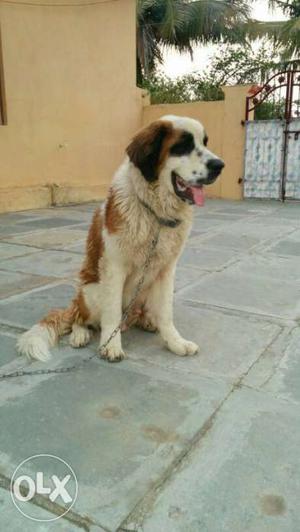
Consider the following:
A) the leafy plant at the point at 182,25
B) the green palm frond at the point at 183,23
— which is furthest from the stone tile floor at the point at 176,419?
the green palm frond at the point at 183,23

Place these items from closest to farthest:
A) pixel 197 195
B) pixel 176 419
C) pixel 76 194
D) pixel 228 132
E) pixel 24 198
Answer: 1. pixel 176 419
2. pixel 197 195
3. pixel 24 198
4. pixel 76 194
5. pixel 228 132

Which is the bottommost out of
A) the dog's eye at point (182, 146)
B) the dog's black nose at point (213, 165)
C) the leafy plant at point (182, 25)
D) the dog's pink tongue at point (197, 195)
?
the dog's pink tongue at point (197, 195)

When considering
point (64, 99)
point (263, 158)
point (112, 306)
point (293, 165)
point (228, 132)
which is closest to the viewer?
point (112, 306)

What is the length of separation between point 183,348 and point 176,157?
1.14 metres

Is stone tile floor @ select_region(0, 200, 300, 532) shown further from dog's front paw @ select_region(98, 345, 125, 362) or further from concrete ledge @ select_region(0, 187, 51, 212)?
concrete ledge @ select_region(0, 187, 51, 212)

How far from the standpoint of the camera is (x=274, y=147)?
10.5m

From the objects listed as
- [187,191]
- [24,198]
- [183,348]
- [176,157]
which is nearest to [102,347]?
[183,348]

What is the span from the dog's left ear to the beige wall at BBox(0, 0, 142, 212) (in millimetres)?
6868

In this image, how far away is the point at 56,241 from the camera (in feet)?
20.0

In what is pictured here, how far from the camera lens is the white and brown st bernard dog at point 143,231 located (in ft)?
8.18

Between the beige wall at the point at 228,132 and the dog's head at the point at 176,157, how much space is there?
8862 mm

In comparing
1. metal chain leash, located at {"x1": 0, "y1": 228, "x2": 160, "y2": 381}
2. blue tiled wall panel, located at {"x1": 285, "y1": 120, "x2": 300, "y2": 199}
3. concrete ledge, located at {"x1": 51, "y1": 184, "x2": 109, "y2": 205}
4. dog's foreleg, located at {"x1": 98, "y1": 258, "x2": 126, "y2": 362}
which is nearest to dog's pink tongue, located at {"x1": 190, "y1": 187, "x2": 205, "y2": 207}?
metal chain leash, located at {"x1": 0, "y1": 228, "x2": 160, "y2": 381}

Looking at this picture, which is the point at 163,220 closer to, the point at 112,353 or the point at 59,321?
the point at 112,353

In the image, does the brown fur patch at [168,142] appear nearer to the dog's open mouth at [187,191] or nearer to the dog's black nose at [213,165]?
the dog's open mouth at [187,191]
